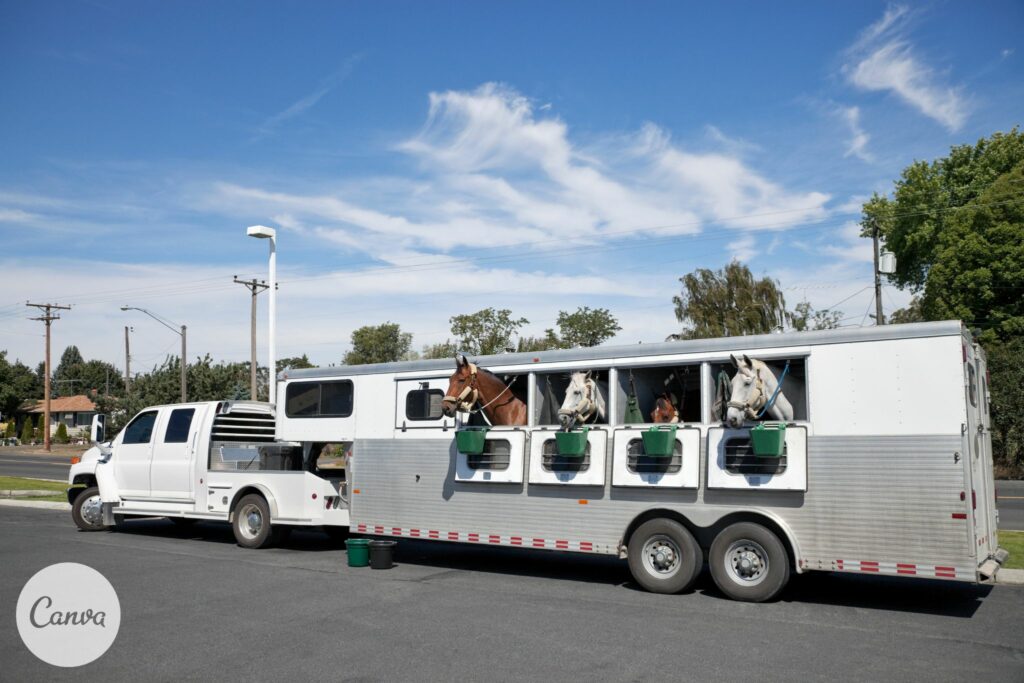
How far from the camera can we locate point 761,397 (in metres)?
9.72

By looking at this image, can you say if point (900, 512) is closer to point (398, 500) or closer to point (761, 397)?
point (761, 397)

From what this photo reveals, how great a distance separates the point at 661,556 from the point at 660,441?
55.6 inches

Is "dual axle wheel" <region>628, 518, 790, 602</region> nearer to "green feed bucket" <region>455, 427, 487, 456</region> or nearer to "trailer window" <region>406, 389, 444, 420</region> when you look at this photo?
"green feed bucket" <region>455, 427, 487, 456</region>

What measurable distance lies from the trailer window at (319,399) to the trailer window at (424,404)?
1250 mm

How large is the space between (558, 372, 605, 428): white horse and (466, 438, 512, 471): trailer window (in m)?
0.96

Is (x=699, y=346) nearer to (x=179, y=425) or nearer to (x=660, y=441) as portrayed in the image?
(x=660, y=441)

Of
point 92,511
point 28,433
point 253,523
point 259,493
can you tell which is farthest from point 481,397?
point 28,433

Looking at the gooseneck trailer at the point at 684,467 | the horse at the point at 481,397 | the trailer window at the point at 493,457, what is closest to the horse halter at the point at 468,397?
the horse at the point at 481,397

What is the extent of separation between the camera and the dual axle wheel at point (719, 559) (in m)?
9.58

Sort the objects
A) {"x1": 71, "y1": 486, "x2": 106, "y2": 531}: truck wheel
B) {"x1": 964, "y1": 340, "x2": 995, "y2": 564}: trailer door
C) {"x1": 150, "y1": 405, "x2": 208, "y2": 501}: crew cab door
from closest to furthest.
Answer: {"x1": 964, "y1": 340, "x2": 995, "y2": 564}: trailer door → {"x1": 150, "y1": 405, "x2": 208, "y2": 501}: crew cab door → {"x1": 71, "y1": 486, "x2": 106, "y2": 531}: truck wheel

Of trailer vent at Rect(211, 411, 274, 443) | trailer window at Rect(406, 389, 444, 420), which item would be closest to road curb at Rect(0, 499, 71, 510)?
trailer vent at Rect(211, 411, 274, 443)

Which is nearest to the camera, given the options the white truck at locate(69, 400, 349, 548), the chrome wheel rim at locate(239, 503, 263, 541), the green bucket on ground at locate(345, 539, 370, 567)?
the green bucket on ground at locate(345, 539, 370, 567)

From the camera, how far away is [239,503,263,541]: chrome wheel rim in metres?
14.4

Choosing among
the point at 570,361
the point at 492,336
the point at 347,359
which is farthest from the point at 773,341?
the point at 347,359
